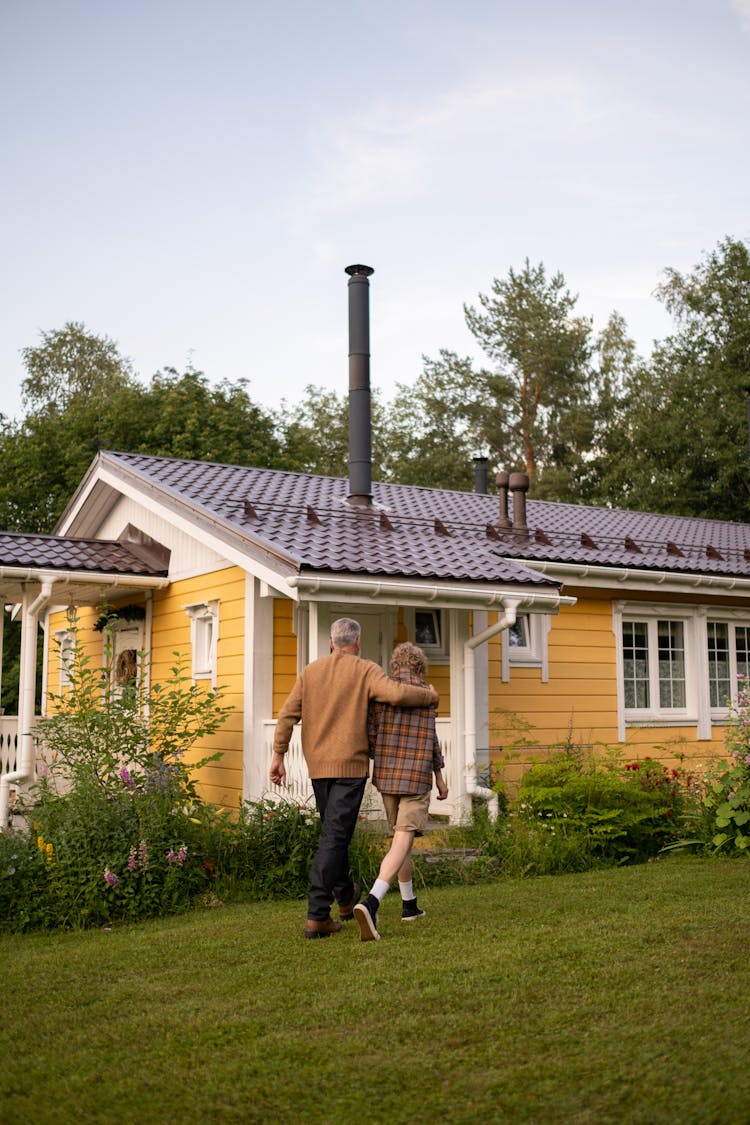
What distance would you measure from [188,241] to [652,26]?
8.13 metres

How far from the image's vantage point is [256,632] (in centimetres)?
1066

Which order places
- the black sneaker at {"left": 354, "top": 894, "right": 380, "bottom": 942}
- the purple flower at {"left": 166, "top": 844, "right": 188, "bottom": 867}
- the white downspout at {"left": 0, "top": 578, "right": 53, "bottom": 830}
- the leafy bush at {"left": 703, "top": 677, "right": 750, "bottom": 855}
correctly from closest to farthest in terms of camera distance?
the black sneaker at {"left": 354, "top": 894, "right": 380, "bottom": 942} → the purple flower at {"left": 166, "top": 844, "right": 188, "bottom": 867} → the leafy bush at {"left": 703, "top": 677, "right": 750, "bottom": 855} → the white downspout at {"left": 0, "top": 578, "right": 53, "bottom": 830}

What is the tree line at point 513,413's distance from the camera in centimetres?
2972

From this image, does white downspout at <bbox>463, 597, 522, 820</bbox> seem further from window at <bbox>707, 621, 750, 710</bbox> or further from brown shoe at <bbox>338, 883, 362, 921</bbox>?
window at <bbox>707, 621, 750, 710</bbox>

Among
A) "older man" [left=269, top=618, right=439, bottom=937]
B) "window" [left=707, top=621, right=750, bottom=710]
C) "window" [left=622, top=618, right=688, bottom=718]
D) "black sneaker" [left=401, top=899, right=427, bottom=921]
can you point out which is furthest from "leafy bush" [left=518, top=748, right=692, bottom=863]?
"window" [left=707, top=621, right=750, bottom=710]

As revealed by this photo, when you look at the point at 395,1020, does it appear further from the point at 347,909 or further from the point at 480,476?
the point at 480,476

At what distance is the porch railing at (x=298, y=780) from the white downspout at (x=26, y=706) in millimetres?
2592

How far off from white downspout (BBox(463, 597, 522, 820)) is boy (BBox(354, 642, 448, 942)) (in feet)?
11.0

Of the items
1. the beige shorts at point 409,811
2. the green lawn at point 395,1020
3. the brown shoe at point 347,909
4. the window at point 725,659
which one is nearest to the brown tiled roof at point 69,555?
the green lawn at point 395,1020

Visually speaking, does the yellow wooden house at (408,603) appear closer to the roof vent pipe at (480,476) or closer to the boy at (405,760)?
the boy at (405,760)

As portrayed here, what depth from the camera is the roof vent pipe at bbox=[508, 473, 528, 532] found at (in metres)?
14.5

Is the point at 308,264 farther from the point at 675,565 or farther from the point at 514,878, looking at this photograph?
the point at 514,878

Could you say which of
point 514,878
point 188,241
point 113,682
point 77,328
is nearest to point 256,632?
point 514,878

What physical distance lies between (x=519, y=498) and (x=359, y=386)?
8.64 ft
